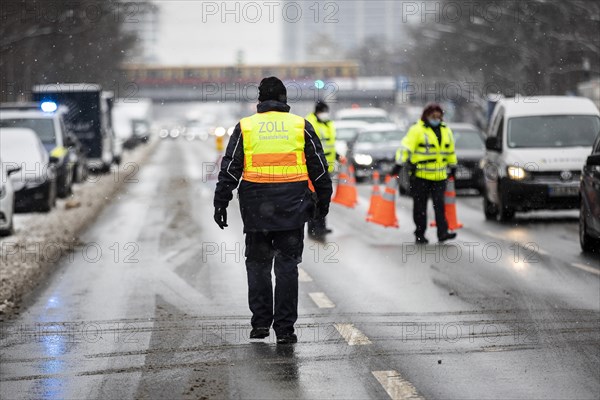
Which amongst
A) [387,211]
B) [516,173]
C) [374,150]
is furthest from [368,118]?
[387,211]

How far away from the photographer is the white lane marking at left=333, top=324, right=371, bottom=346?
943 cm

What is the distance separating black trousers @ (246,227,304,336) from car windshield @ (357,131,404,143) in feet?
82.6

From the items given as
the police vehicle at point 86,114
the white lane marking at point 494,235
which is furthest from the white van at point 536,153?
the police vehicle at point 86,114

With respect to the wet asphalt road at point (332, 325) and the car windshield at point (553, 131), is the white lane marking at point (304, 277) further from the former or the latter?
the car windshield at point (553, 131)

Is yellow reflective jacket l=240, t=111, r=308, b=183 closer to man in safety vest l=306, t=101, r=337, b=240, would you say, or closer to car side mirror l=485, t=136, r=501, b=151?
man in safety vest l=306, t=101, r=337, b=240

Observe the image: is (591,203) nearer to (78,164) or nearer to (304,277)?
(304,277)

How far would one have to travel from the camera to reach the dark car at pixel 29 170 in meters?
24.5

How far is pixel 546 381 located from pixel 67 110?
34.6m

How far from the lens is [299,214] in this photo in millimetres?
9492

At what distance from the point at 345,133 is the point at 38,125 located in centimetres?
1243

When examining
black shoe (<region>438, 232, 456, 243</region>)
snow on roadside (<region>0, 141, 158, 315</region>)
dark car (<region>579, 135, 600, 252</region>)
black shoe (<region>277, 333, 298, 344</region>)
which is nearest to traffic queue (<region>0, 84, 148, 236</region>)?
snow on roadside (<region>0, 141, 158, 315</region>)

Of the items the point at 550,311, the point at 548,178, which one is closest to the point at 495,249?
the point at 548,178

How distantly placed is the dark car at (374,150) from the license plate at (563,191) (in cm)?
1329

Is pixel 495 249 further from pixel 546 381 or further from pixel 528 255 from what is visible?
pixel 546 381
